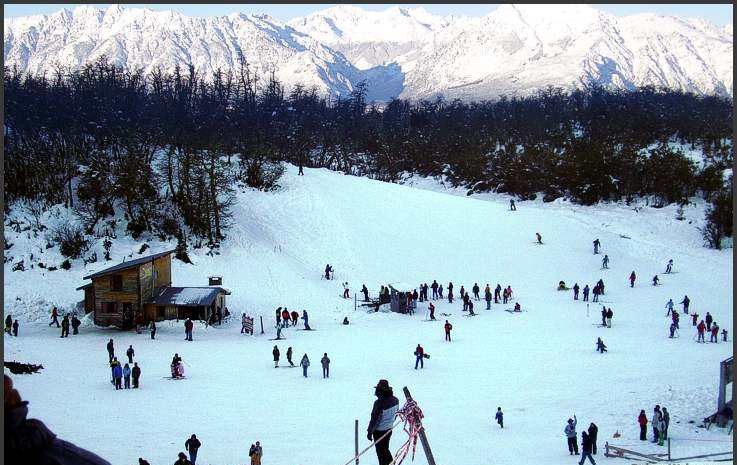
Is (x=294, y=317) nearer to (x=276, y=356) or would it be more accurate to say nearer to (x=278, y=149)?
(x=276, y=356)

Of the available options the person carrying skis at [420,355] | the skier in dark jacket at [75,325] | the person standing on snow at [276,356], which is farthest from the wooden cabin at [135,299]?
the person carrying skis at [420,355]

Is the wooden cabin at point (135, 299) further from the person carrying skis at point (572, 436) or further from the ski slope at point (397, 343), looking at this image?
the person carrying skis at point (572, 436)

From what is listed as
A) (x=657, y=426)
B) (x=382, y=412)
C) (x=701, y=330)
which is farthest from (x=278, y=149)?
(x=382, y=412)

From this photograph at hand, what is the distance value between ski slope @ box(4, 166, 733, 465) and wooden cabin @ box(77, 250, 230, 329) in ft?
3.81

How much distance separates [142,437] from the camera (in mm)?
17141

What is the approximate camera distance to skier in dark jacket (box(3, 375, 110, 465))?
3.23 meters

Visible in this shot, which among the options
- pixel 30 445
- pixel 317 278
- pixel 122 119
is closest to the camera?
pixel 30 445

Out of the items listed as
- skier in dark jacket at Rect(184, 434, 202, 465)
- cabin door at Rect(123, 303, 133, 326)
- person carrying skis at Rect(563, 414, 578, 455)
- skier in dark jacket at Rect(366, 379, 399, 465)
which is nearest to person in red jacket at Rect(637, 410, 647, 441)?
person carrying skis at Rect(563, 414, 578, 455)

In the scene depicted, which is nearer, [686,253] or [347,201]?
[686,253]

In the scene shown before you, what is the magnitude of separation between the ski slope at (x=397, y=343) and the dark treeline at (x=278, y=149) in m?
4.79

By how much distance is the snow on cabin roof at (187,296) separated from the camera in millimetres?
33156

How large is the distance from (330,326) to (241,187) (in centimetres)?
2551

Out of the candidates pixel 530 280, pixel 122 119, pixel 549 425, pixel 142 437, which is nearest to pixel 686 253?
pixel 530 280

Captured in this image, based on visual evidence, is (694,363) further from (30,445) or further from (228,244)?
(228,244)
